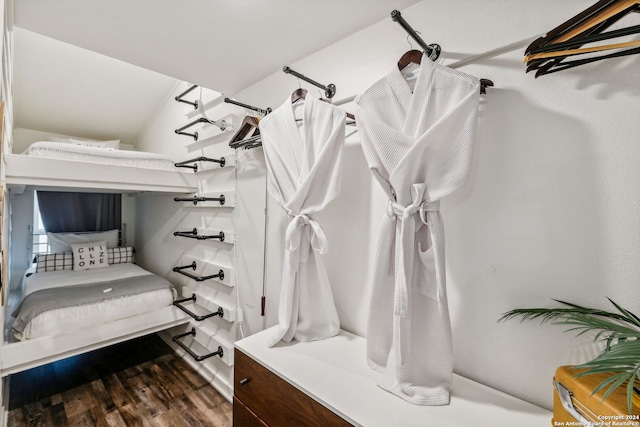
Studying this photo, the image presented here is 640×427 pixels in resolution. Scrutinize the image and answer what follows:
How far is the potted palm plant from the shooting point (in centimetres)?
45

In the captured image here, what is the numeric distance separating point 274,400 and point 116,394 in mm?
1794

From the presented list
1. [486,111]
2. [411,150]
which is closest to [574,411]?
[411,150]

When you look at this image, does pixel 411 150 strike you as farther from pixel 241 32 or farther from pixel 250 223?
pixel 250 223

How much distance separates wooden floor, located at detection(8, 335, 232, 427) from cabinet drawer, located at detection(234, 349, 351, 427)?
98 cm

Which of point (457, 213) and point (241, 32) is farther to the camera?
point (241, 32)

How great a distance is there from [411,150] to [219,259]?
1.75 m

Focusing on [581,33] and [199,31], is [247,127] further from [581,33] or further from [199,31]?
[581,33]

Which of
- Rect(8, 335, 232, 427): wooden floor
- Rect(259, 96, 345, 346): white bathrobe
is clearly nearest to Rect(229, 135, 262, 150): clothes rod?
Rect(259, 96, 345, 346): white bathrobe

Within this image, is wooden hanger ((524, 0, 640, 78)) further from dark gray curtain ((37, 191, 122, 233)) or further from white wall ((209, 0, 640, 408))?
dark gray curtain ((37, 191, 122, 233))

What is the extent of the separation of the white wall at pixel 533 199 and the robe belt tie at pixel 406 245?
22cm

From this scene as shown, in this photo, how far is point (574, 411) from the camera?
579mm

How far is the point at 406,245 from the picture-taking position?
32.5 inches

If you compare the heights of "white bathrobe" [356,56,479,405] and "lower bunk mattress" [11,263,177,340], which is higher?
"white bathrobe" [356,56,479,405]

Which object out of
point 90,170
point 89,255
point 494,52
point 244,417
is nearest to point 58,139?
point 89,255
